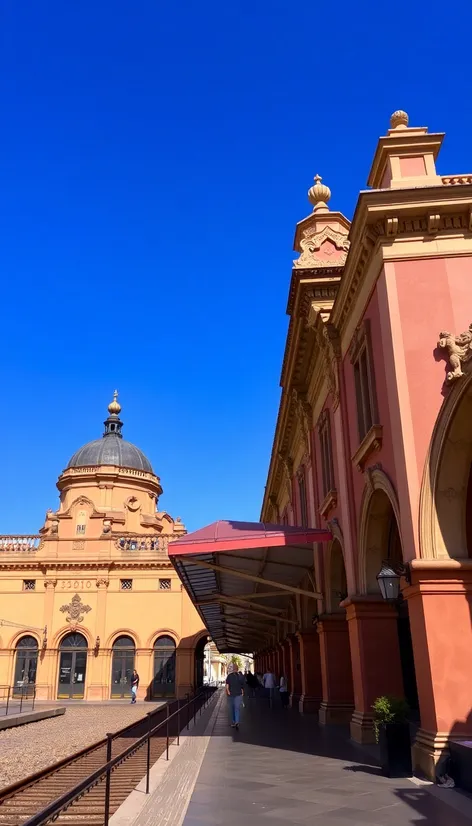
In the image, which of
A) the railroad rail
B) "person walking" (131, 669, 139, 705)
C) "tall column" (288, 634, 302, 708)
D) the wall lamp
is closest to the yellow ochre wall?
"person walking" (131, 669, 139, 705)

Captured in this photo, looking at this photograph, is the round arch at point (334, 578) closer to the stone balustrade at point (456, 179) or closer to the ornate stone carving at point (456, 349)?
the ornate stone carving at point (456, 349)

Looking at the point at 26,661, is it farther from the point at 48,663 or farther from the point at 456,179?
the point at 456,179

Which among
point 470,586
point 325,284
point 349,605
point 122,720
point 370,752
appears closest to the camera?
point 470,586

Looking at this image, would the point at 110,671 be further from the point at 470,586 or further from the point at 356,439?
the point at 470,586

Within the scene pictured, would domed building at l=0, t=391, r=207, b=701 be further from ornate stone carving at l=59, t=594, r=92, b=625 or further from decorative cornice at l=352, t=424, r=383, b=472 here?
decorative cornice at l=352, t=424, r=383, b=472

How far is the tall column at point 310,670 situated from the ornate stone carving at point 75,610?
73.9ft

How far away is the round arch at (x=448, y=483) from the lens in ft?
30.8

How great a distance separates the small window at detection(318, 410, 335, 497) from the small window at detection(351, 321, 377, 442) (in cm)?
316

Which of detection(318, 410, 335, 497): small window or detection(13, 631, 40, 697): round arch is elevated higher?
detection(318, 410, 335, 497): small window

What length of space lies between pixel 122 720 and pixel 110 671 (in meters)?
16.8

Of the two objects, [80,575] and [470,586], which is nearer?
[470,586]

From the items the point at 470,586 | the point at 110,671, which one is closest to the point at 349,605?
the point at 470,586

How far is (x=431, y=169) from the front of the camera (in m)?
11.5

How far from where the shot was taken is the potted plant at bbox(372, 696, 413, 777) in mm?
8859
